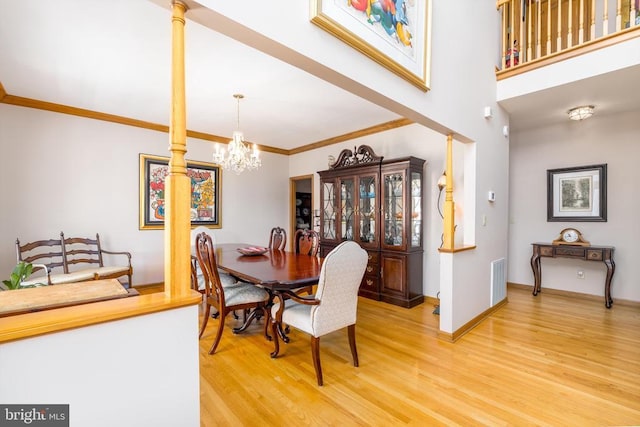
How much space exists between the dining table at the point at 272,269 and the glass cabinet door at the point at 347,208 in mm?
1329

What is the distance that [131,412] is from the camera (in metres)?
0.98

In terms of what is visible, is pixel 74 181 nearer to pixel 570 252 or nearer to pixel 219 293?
pixel 219 293

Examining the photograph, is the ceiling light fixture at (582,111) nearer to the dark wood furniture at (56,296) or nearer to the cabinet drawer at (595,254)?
the cabinet drawer at (595,254)

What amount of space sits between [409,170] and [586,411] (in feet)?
8.58

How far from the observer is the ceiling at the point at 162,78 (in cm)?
202

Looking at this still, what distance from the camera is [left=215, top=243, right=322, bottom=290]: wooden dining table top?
2.12m

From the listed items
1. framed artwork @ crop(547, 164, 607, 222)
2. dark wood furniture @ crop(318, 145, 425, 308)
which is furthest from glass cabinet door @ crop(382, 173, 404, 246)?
framed artwork @ crop(547, 164, 607, 222)

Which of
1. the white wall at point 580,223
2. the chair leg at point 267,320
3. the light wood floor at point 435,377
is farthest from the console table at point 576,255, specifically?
the chair leg at point 267,320

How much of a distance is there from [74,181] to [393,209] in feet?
13.7

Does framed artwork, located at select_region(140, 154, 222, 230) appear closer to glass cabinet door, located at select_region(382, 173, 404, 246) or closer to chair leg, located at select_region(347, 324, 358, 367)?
glass cabinet door, located at select_region(382, 173, 404, 246)

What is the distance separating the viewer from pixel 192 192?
15.4 ft

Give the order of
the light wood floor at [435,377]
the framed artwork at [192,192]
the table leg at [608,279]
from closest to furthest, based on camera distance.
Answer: the light wood floor at [435,377]
the table leg at [608,279]
the framed artwork at [192,192]

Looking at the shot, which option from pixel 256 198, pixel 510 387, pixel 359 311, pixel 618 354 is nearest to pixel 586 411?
pixel 510 387

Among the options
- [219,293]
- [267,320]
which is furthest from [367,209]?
[219,293]
